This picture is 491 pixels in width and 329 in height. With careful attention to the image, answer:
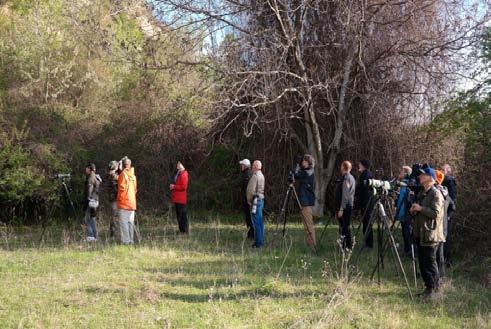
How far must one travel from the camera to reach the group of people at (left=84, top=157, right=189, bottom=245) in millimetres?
10891

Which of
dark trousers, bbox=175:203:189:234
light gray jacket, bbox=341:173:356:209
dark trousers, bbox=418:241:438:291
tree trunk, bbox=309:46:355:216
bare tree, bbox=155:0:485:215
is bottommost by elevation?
dark trousers, bbox=418:241:438:291

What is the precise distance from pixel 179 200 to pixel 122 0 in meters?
5.34

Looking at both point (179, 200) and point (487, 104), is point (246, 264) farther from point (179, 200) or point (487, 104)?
point (487, 104)

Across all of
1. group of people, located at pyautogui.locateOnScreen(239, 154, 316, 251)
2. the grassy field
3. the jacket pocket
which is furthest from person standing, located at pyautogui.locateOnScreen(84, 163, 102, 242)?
the jacket pocket

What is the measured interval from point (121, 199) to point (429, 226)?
6.26m

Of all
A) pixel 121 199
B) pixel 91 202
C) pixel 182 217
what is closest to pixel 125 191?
pixel 121 199

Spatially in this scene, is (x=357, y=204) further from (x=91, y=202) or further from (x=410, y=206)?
(x=91, y=202)

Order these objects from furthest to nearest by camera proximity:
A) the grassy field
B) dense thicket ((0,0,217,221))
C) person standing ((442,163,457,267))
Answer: dense thicket ((0,0,217,221))
person standing ((442,163,457,267))
the grassy field

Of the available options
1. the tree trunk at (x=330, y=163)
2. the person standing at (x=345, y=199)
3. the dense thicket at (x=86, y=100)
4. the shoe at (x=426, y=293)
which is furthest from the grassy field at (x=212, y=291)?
the dense thicket at (x=86, y=100)

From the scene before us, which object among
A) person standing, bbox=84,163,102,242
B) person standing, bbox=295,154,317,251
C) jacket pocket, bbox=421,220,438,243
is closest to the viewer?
jacket pocket, bbox=421,220,438,243

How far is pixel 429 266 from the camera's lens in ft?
23.1

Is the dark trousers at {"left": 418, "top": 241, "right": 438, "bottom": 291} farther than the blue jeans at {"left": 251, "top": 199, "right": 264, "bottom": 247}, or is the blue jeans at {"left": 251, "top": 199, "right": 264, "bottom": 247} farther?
the blue jeans at {"left": 251, "top": 199, "right": 264, "bottom": 247}

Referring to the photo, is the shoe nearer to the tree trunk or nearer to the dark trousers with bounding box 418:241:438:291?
the dark trousers with bounding box 418:241:438:291

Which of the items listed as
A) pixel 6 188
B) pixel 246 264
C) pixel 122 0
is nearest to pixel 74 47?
pixel 122 0
